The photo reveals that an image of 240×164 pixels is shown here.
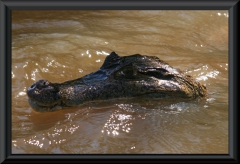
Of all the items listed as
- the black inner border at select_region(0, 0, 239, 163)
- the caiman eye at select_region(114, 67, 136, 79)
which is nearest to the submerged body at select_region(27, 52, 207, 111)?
the caiman eye at select_region(114, 67, 136, 79)

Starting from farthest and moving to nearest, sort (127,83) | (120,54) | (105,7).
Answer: (120,54) < (127,83) < (105,7)

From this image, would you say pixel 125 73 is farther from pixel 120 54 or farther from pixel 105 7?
pixel 120 54

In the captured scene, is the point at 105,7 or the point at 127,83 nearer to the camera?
the point at 105,7

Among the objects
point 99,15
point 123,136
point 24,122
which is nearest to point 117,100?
point 123,136

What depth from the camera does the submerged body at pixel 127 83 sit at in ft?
16.1

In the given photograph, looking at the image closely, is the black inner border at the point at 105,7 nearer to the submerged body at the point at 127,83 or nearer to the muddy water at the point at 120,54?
the muddy water at the point at 120,54

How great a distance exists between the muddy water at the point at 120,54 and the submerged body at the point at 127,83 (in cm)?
13

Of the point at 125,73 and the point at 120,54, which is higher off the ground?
the point at 120,54

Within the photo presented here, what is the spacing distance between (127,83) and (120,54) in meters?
2.35

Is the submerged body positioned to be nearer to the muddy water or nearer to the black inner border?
the muddy water

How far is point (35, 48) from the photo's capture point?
7391 mm

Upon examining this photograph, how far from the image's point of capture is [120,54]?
24.6 feet

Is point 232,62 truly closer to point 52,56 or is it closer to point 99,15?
point 52,56

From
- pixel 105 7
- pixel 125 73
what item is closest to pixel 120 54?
pixel 125 73
